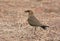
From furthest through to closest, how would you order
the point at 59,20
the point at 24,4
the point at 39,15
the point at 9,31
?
the point at 24,4, the point at 39,15, the point at 59,20, the point at 9,31

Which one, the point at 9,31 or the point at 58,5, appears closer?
the point at 9,31

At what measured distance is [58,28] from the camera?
12633mm

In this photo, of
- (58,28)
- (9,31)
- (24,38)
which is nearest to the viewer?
(24,38)

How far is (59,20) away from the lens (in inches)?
565

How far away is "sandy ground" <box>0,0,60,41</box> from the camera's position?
36.8 ft

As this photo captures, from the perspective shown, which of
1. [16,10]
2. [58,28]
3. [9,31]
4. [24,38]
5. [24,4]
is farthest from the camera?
[24,4]

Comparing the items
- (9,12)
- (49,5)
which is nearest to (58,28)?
(9,12)

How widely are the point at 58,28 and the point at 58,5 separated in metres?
5.99

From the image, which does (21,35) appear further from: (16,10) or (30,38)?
(16,10)

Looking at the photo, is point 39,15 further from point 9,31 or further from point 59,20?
point 9,31

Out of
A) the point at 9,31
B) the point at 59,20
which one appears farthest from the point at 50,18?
the point at 9,31

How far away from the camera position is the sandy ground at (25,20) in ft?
36.8

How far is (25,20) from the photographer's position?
13.9m

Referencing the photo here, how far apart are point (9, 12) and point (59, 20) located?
2474mm
